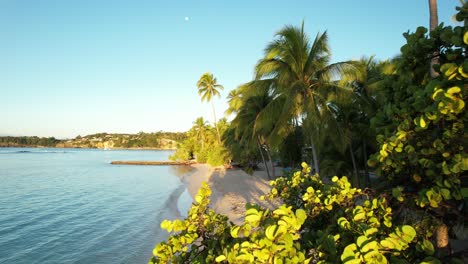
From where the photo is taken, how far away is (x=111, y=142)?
16350 centimetres

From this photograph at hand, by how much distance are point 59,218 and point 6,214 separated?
340 cm

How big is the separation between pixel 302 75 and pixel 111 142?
173 meters

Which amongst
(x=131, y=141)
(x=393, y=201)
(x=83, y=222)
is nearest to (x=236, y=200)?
(x=83, y=222)

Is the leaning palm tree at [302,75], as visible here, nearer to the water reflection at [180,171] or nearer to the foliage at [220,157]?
the foliage at [220,157]

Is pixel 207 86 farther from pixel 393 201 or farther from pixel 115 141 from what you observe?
pixel 115 141

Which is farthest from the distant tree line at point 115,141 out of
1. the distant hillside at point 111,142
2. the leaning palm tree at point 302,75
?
the leaning palm tree at point 302,75

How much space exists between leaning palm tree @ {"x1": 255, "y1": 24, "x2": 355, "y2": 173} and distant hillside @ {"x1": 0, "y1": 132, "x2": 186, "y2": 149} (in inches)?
5190

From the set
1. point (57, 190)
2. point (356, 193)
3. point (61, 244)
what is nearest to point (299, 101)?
point (356, 193)

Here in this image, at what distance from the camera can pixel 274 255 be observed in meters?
1.32

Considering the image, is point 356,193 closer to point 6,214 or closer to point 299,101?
point 299,101

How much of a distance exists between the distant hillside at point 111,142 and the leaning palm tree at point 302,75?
432 feet

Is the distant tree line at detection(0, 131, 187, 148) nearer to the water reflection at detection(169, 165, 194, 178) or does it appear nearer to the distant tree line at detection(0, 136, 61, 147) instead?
the distant tree line at detection(0, 136, 61, 147)

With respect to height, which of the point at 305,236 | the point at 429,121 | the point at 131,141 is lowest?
the point at 305,236

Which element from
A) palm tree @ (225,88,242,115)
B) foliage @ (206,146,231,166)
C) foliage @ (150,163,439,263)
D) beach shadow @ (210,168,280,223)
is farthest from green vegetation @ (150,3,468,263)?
foliage @ (206,146,231,166)
